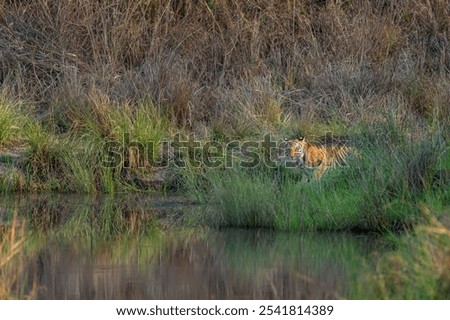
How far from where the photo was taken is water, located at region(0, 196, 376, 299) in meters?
7.03

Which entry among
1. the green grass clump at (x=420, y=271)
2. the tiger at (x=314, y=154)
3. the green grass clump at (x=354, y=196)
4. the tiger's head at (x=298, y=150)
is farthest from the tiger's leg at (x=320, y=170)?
the green grass clump at (x=420, y=271)

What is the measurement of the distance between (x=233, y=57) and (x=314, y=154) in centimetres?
474

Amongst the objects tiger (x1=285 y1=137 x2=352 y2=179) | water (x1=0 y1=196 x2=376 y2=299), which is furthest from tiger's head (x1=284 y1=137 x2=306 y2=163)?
water (x1=0 y1=196 x2=376 y2=299)

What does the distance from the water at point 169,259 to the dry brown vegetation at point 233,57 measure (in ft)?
11.0

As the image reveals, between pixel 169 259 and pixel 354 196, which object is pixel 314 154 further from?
pixel 169 259

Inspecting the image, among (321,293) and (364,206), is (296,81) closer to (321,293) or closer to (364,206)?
(364,206)

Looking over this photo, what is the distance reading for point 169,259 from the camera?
8.22m

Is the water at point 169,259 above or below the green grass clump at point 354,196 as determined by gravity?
below

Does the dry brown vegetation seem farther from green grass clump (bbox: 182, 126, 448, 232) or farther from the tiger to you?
green grass clump (bbox: 182, 126, 448, 232)

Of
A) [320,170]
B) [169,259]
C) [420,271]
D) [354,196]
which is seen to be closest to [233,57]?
[320,170]

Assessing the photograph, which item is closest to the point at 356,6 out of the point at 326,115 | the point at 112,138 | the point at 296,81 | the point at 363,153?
the point at 296,81

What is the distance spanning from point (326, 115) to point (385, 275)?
769cm

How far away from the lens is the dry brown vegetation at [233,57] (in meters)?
13.8

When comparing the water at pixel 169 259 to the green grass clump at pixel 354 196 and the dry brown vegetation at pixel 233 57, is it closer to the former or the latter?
the green grass clump at pixel 354 196
